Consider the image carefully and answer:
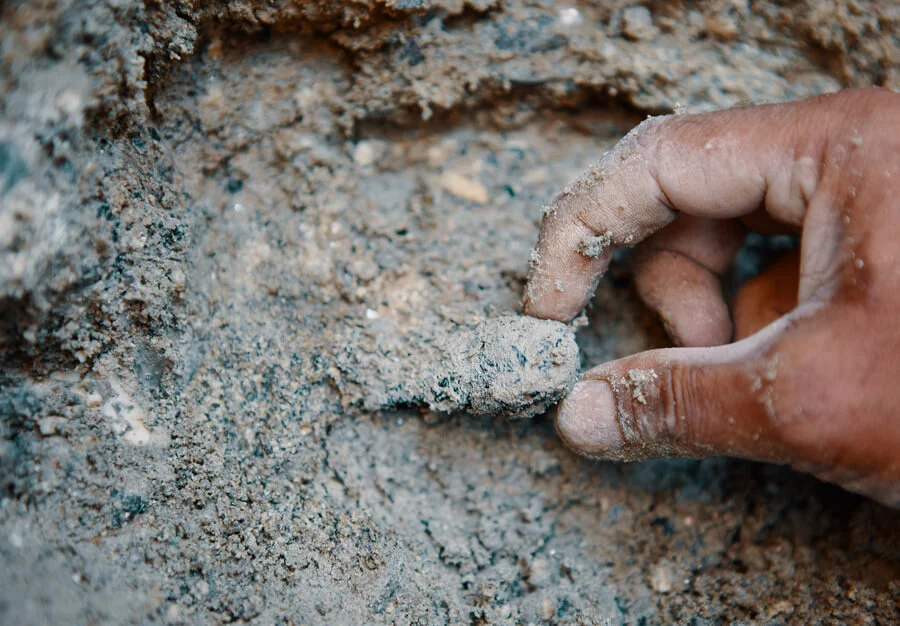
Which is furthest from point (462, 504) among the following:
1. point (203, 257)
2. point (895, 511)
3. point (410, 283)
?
point (895, 511)

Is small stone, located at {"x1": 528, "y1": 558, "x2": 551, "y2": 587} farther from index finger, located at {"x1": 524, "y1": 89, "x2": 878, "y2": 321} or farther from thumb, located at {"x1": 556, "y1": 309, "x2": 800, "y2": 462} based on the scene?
index finger, located at {"x1": 524, "y1": 89, "x2": 878, "y2": 321}

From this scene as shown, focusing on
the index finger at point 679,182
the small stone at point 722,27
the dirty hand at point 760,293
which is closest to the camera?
the dirty hand at point 760,293

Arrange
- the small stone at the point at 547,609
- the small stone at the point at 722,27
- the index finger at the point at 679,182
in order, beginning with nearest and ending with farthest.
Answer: the index finger at the point at 679,182, the small stone at the point at 547,609, the small stone at the point at 722,27

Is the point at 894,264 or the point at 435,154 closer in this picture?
the point at 894,264

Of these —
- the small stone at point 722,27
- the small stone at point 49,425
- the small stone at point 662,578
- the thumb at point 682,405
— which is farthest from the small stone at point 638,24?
the small stone at point 49,425

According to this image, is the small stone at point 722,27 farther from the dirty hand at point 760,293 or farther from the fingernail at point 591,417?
the fingernail at point 591,417

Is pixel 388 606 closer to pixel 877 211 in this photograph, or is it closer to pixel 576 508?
pixel 576 508

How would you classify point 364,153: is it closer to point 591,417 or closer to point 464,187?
point 464,187
